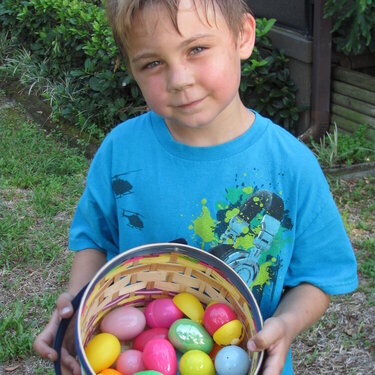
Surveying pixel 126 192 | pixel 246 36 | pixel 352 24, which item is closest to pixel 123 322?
pixel 126 192

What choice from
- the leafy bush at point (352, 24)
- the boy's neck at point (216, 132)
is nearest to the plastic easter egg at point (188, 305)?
the boy's neck at point (216, 132)

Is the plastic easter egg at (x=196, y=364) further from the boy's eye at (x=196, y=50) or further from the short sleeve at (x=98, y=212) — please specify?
the boy's eye at (x=196, y=50)

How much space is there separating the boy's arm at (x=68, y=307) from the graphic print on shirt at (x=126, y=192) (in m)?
0.17

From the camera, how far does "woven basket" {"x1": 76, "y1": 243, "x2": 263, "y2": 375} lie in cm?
125

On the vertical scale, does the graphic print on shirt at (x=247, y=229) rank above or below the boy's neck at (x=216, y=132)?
below

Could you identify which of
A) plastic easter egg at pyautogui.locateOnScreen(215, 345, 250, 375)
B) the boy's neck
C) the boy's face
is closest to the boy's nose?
the boy's face

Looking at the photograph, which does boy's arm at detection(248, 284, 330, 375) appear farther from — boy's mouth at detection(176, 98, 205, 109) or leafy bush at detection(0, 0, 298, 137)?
leafy bush at detection(0, 0, 298, 137)

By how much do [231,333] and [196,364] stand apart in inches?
4.0

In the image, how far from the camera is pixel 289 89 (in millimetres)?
4348

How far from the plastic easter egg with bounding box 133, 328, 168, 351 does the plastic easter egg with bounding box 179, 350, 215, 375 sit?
0.09 metres

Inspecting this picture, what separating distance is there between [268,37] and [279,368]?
3.51 meters

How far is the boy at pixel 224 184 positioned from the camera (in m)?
1.39

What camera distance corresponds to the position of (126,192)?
153 cm

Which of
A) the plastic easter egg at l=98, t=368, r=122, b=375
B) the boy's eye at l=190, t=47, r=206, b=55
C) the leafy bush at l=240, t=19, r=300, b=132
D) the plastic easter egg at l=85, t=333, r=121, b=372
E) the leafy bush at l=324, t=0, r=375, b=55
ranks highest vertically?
the boy's eye at l=190, t=47, r=206, b=55
